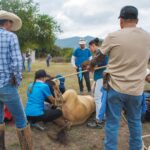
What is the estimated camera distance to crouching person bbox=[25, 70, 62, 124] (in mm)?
5570

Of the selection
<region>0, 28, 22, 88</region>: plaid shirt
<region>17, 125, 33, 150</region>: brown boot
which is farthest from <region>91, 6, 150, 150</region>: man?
<region>17, 125, 33, 150</region>: brown boot

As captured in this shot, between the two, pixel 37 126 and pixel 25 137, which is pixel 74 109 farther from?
pixel 25 137

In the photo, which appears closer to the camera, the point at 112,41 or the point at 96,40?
the point at 112,41

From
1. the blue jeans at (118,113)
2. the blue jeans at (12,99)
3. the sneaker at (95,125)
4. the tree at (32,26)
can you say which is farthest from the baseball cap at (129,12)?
the tree at (32,26)

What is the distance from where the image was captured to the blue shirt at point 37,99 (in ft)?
18.2

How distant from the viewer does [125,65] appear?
375 centimetres

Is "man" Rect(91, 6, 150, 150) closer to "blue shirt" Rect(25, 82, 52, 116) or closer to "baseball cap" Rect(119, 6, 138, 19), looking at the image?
"baseball cap" Rect(119, 6, 138, 19)

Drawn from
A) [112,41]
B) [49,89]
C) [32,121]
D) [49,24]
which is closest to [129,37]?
[112,41]

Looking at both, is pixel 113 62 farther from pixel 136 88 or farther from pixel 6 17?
pixel 6 17

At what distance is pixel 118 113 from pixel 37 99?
2.00 meters

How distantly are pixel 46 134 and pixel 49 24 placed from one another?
1708 centimetres

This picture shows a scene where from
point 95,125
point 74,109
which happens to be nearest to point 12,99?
point 74,109

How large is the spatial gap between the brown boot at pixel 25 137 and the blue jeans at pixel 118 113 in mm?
1123

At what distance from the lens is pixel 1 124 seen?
14.8 ft
